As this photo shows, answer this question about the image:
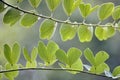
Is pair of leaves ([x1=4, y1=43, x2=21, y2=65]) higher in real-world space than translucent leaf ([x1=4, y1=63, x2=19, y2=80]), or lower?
higher

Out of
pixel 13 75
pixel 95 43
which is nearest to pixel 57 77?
pixel 95 43

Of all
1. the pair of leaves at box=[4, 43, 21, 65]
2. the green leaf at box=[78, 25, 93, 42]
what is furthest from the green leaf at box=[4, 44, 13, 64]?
the green leaf at box=[78, 25, 93, 42]

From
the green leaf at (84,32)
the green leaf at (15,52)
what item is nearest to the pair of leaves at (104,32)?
the green leaf at (84,32)

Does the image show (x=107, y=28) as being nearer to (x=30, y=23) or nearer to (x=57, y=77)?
(x=30, y=23)

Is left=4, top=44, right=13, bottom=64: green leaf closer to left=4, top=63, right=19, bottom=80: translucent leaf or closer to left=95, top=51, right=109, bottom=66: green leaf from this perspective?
left=4, top=63, right=19, bottom=80: translucent leaf

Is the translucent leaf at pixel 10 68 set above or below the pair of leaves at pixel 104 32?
below

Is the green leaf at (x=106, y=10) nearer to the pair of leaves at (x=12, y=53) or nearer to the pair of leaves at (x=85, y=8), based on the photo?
the pair of leaves at (x=85, y=8)

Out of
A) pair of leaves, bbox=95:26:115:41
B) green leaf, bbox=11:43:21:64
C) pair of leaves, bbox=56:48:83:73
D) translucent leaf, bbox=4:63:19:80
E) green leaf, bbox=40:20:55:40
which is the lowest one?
translucent leaf, bbox=4:63:19:80
